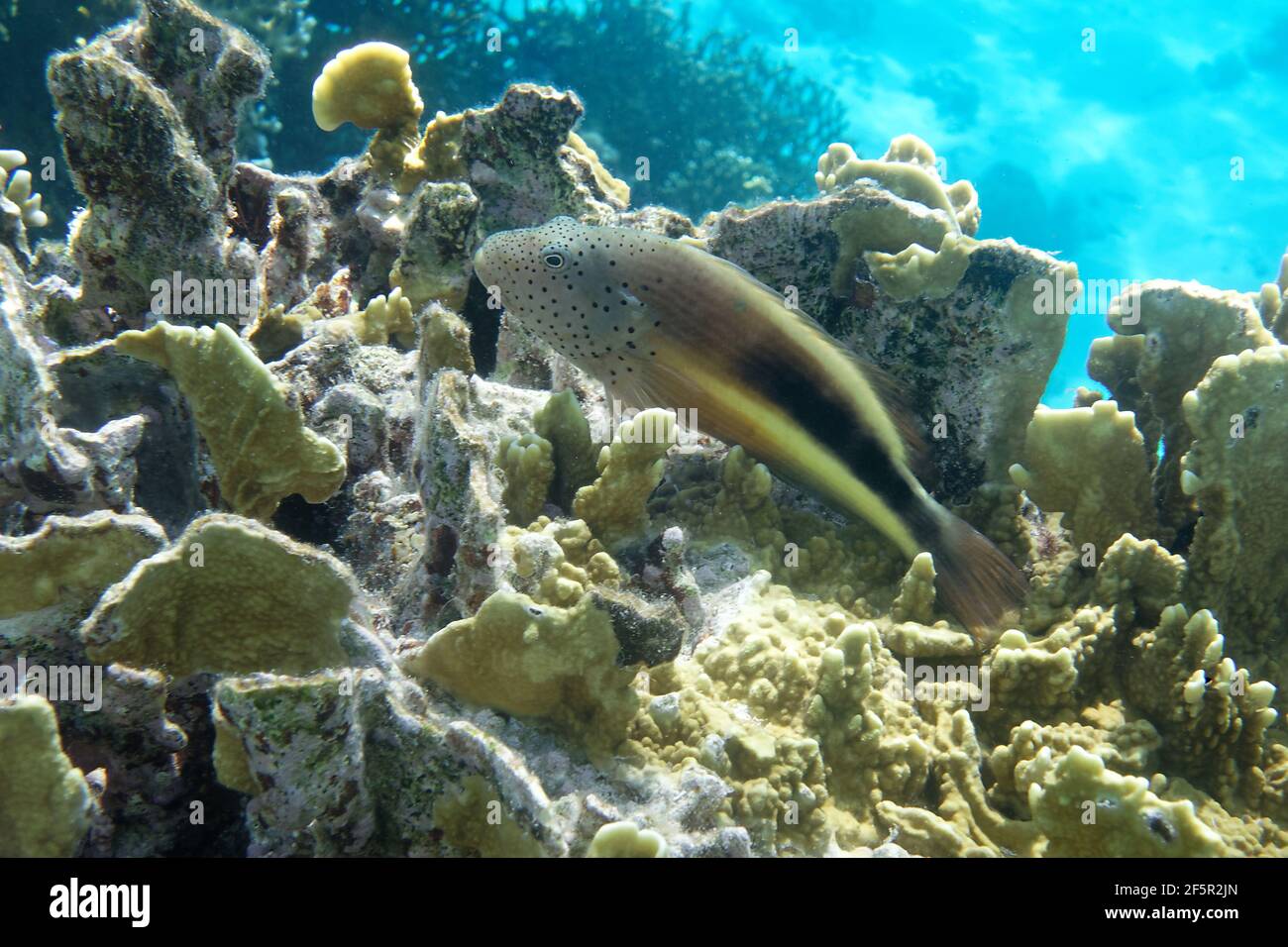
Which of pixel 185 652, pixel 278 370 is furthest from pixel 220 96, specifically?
pixel 185 652

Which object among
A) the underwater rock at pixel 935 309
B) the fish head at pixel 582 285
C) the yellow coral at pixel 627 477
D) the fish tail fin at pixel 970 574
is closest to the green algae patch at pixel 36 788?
the yellow coral at pixel 627 477

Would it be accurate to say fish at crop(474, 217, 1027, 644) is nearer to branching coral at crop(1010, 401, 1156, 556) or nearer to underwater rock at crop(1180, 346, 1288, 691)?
branching coral at crop(1010, 401, 1156, 556)

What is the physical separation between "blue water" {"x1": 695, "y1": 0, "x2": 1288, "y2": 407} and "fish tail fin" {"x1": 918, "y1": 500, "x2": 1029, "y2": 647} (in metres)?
31.3

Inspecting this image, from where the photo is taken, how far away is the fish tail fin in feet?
9.91

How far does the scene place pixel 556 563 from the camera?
2.59 m

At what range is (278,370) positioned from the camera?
3.43 metres

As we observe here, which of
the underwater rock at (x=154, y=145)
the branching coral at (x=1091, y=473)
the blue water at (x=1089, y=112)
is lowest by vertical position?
the branching coral at (x=1091, y=473)

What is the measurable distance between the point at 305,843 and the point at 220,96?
3.40 meters

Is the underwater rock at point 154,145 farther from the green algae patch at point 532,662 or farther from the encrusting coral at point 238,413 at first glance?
the green algae patch at point 532,662

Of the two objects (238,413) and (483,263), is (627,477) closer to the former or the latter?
(483,263)

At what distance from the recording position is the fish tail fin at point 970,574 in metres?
3.02

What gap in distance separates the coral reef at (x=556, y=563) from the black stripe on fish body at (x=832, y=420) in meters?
0.30

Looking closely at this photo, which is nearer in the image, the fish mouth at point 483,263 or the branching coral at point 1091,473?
the branching coral at point 1091,473

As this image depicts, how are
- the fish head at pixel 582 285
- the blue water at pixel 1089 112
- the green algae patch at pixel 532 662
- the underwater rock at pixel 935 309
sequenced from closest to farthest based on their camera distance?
1. the green algae patch at pixel 532 662
2. the fish head at pixel 582 285
3. the underwater rock at pixel 935 309
4. the blue water at pixel 1089 112
